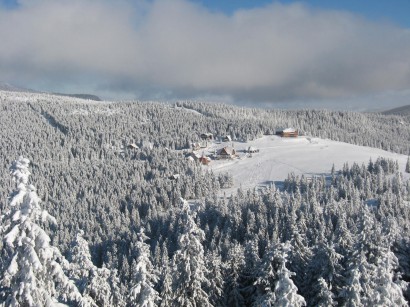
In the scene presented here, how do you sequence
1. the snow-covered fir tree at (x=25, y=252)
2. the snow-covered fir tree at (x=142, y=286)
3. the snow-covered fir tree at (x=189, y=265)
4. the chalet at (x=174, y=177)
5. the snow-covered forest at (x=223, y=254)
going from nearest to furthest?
1. the snow-covered fir tree at (x=25, y=252)
2. the snow-covered forest at (x=223, y=254)
3. the snow-covered fir tree at (x=142, y=286)
4. the snow-covered fir tree at (x=189, y=265)
5. the chalet at (x=174, y=177)

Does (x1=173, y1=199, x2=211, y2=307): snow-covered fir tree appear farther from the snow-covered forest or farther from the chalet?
the chalet

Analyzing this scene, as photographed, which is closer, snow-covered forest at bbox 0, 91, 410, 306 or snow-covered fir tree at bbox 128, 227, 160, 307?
snow-covered forest at bbox 0, 91, 410, 306

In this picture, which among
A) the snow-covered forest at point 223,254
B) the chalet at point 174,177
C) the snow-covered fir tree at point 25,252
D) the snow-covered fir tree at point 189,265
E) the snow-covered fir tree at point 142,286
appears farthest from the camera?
the chalet at point 174,177

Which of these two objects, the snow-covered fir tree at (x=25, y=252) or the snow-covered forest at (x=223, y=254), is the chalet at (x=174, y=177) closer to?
the snow-covered forest at (x=223, y=254)

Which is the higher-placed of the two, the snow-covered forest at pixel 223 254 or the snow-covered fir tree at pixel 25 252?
the snow-covered fir tree at pixel 25 252

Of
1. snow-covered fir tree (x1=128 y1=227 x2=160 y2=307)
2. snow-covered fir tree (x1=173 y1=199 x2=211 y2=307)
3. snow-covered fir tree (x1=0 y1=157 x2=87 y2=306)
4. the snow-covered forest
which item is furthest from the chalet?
snow-covered fir tree (x1=0 y1=157 x2=87 y2=306)

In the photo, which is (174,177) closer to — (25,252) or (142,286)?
(142,286)

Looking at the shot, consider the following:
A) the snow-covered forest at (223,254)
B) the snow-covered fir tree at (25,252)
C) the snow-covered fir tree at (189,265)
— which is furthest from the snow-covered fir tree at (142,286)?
the snow-covered fir tree at (25,252)

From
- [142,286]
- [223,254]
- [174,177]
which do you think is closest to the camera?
[142,286]

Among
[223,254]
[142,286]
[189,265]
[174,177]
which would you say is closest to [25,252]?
[142,286]

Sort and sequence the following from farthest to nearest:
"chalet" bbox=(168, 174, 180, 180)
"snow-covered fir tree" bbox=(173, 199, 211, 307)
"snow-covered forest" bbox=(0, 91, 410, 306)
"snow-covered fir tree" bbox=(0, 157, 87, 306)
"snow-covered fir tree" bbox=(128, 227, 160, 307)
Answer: "chalet" bbox=(168, 174, 180, 180)
"snow-covered fir tree" bbox=(173, 199, 211, 307)
"snow-covered fir tree" bbox=(128, 227, 160, 307)
"snow-covered forest" bbox=(0, 91, 410, 306)
"snow-covered fir tree" bbox=(0, 157, 87, 306)

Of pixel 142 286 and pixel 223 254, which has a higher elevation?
pixel 142 286

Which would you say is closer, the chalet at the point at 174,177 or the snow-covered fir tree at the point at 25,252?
the snow-covered fir tree at the point at 25,252
